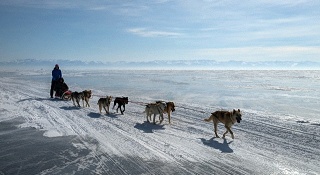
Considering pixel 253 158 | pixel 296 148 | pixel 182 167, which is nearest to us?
pixel 182 167

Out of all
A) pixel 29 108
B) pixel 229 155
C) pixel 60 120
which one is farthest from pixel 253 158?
pixel 29 108

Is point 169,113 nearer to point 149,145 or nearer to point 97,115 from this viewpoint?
point 149,145

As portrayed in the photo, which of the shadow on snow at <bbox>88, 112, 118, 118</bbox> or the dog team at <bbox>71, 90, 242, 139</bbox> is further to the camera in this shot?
the shadow on snow at <bbox>88, 112, 118, 118</bbox>

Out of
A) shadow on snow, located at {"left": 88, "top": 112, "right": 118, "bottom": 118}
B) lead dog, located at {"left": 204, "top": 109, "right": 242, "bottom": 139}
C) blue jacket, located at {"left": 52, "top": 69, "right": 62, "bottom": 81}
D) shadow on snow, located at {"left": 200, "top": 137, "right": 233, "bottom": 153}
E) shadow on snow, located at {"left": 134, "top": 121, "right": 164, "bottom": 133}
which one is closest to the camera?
shadow on snow, located at {"left": 200, "top": 137, "right": 233, "bottom": 153}

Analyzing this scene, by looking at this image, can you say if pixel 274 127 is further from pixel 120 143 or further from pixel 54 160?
pixel 54 160

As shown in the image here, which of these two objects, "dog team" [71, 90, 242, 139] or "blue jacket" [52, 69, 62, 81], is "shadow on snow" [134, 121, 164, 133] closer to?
"dog team" [71, 90, 242, 139]

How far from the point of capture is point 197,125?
9766mm

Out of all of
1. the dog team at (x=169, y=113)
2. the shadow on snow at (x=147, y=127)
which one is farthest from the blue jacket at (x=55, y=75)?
the shadow on snow at (x=147, y=127)

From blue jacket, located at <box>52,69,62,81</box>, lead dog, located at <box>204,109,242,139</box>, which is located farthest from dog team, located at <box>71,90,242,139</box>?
blue jacket, located at <box>52,69,62,81</box>

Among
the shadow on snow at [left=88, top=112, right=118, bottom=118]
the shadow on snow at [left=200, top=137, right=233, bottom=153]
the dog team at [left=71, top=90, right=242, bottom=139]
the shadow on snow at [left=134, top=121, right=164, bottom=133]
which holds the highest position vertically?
the dog team at [left=71, top=90, right=242, bottom=139]

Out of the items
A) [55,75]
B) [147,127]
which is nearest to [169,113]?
[147,127]

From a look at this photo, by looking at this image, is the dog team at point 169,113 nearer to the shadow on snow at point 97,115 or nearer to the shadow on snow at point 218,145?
the shadow on snow at point 97,115

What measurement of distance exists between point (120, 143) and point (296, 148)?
466cm

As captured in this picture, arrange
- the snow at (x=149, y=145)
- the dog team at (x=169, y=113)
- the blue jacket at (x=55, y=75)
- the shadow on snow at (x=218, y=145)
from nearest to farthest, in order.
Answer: the snow at (x=149, y=145) → the shadow on snow at (x=218, y=145) → the dog team at (x=169, y=113) → the blue jacket at (x=55, y=75)
